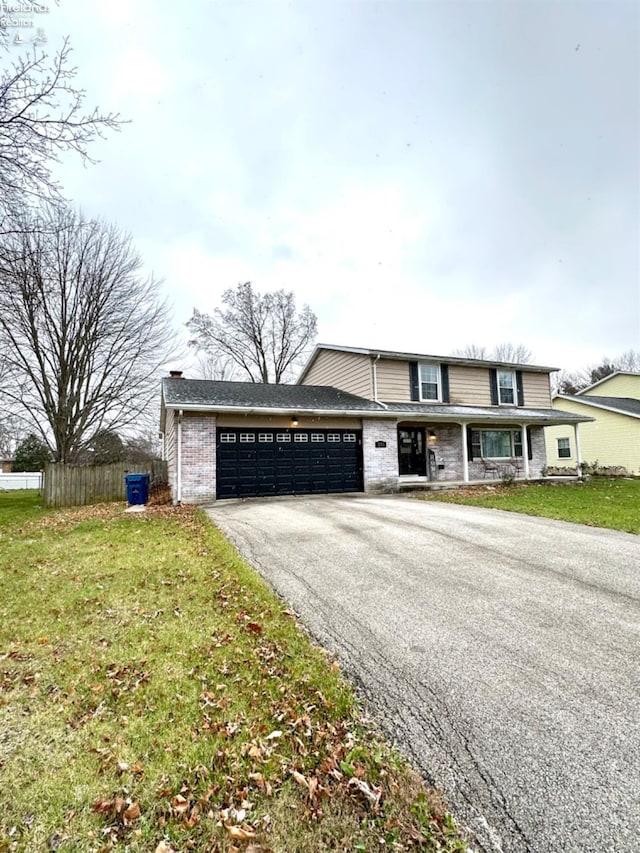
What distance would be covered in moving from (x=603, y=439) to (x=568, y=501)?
1395 cm

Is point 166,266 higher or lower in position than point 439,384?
higher

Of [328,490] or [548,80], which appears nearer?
[548,80]

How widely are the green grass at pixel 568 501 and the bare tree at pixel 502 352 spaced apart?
92.8 feet

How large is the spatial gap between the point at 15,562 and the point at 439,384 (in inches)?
579

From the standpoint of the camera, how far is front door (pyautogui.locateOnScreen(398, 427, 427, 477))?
1602 centimetres

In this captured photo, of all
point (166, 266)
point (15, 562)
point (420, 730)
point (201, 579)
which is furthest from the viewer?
point (166, 266)

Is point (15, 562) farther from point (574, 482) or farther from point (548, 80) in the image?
point (574, 482)

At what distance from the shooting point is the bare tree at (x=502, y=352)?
41.2 meters

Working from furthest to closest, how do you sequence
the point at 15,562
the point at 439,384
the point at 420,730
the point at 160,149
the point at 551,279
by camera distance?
the point at 551,279 → the point at 439,384 → the point at 160,149 → the point at 15,562 → the point at 420,730

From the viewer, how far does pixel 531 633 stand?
132 inches

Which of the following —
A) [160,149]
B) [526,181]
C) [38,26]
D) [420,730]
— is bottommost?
[420,730]

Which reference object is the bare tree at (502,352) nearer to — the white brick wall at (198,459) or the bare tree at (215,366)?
the bare tree at (215,366)

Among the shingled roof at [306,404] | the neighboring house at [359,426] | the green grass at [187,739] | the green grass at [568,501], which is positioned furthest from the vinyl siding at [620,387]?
the green grass at [187,739]

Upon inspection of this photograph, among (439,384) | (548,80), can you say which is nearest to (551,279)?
(439,384)
